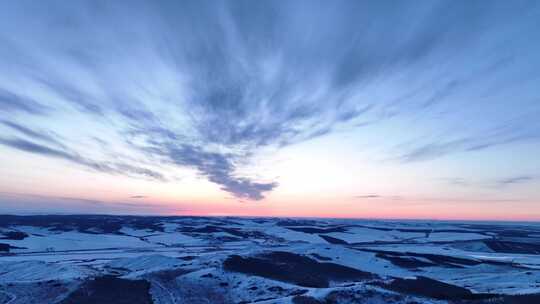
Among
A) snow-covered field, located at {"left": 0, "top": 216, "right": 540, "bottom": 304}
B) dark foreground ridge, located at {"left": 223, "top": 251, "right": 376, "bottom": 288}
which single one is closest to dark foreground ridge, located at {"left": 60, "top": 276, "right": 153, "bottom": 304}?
snow-covered field, located at {"left": 0, "top": 216, "right": 540, "bottom": 304}

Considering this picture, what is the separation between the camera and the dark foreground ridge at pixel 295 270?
46.0 m

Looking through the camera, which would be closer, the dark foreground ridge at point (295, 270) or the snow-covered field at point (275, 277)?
the snow-covered field at point (275, 277)

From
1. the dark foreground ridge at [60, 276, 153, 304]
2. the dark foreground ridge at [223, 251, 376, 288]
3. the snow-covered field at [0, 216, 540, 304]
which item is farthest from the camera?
the dark foreground ridge at [223, 251, 376, 288]

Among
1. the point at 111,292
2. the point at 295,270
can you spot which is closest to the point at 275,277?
the point at 295,270

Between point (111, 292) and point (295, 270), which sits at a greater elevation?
point (295, 270)

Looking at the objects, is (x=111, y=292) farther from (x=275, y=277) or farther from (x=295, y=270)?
(x=295, y=270)

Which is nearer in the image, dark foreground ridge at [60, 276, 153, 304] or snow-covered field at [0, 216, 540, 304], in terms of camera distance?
dark foreground ridge at [60, 276, 153, 304]

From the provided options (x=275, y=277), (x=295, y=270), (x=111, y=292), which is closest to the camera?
(x=111, y=292)

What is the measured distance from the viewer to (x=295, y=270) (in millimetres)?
51062

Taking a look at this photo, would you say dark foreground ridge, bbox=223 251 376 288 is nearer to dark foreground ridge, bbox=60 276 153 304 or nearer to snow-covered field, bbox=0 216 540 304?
snow-covered field, bbox=0 216 540 304

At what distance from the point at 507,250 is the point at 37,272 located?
312ft

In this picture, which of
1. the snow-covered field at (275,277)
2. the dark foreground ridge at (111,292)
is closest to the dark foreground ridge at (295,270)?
the snow-covered field at (275,277)

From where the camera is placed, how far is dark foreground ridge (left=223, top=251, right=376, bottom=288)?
46000 mm

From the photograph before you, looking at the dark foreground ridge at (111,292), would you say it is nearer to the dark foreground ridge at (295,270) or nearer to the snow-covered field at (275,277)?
the snow-covered field at (275,277)
